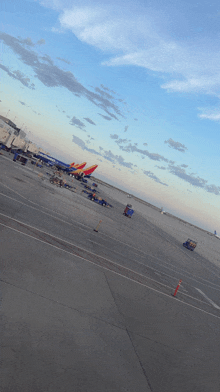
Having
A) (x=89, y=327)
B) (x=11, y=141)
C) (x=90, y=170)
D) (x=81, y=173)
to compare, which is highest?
(x=90, y=170)

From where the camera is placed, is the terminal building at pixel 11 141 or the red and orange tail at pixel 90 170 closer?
the terminal building at pixel 11 141

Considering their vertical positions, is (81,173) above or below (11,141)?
above

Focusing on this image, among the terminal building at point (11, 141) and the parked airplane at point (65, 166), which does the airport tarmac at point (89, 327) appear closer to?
the terminal building at point (11, 141)

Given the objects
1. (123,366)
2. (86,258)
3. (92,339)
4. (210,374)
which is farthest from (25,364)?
(86,258)

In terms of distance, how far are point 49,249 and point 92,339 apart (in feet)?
25.1

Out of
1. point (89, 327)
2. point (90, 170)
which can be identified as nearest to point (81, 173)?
point (90, 170)

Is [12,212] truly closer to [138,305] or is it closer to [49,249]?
[49,249]

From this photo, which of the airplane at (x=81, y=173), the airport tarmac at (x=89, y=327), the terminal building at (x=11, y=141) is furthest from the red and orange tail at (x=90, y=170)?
the airport tarmac at (x=89, y=327)

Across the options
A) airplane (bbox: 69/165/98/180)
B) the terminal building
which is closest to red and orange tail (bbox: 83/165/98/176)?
airplane (bbox: 69/165/98/180)

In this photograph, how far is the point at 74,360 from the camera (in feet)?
22.9

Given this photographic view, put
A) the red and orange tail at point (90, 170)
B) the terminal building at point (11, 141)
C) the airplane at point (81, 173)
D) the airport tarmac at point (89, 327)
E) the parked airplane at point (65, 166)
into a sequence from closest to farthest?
1. the airport tarmac at point (89, 327)
2. the terminal building at point (11, 141)
3. the parked airplane at point (65, 166)
4. the airplane at point (81, 173)
5. the red and orange tail at point (90, 170)

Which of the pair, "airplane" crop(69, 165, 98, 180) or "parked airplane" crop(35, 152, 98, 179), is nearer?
"parked airplane" crop(35, 152, 98, 179)

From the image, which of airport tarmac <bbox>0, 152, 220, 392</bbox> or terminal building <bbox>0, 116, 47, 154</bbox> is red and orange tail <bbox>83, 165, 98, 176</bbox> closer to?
terminal building <bbox>0, 116, 47, 154</bbox>

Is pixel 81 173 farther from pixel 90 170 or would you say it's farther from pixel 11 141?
pixel 11 141
